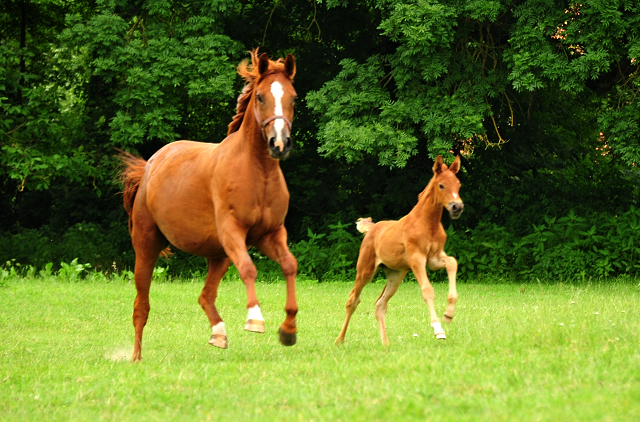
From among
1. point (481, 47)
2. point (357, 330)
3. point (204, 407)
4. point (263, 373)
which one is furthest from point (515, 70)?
point (204, 407)

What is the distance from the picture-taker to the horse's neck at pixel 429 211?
916 centimetres

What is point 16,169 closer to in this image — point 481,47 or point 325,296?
point 325,296

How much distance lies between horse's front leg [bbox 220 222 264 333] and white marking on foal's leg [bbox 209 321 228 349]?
636mm

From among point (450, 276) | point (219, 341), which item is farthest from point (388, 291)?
point (219, 341)

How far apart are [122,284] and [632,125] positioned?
11276mm

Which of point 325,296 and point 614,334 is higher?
point 614,334

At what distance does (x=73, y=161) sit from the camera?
1969cm

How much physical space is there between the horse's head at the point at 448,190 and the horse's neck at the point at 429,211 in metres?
0.08

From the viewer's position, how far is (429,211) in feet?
30.3

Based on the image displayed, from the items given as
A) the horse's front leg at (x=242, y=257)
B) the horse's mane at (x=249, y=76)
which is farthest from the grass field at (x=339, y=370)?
the horse's mane at (x=249, y=76)

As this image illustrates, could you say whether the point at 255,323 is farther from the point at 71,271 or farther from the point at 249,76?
the point at 71,271

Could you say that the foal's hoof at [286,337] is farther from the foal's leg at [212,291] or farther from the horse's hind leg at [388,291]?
the horse's hind leg at [388,291]

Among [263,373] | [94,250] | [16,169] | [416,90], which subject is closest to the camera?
[263,373]

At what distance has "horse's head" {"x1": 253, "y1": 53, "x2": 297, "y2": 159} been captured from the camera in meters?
6.70
